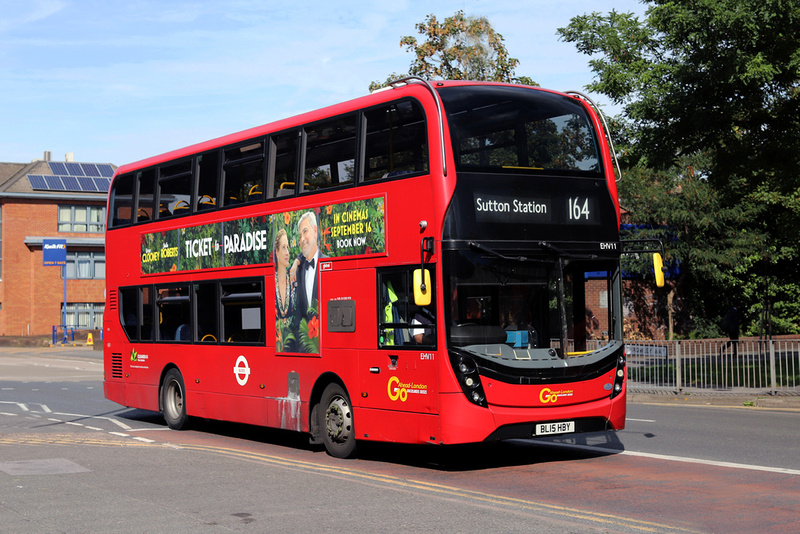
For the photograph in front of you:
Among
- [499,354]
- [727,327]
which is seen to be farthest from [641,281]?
[499,354]

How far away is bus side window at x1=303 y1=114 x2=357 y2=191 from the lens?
12250 millimetres

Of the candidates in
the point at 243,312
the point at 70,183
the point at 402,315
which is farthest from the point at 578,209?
the point at 70,183

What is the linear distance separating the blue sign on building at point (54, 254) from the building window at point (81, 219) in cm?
380

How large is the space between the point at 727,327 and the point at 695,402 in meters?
10.0

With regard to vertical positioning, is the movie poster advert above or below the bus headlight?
above

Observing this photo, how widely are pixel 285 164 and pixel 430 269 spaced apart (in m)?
3.68

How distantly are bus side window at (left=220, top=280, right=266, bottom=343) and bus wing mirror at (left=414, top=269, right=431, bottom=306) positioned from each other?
13.9 feet

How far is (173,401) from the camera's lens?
16828 millimetres

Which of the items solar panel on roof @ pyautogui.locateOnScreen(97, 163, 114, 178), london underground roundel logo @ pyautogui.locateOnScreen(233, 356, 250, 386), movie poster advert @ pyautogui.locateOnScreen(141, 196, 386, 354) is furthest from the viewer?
solar panel on roof @ pyautogui.locateOnScreen(97, 163, 114, 178)

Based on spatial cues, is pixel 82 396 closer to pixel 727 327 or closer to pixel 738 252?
pixel 727 327

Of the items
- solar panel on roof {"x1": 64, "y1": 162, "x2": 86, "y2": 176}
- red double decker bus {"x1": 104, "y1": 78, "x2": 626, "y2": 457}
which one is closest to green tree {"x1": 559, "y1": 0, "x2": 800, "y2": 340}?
red double decker bus {"x1": 104, "y1": 78, "x2": 626, "y2": 457}

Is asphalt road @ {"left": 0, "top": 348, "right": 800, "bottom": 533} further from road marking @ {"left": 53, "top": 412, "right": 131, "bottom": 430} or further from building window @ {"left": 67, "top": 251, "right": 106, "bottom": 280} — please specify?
building window @ {"left": 67, "top": 251, "right": 106, "bottom": 280}

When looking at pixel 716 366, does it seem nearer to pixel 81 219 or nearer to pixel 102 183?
pixel 81 219

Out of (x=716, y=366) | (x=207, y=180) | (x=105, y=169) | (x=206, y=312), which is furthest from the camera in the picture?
(x=105, y=169)
